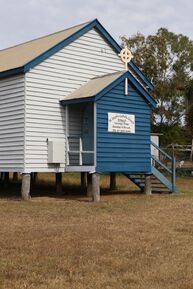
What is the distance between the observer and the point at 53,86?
18.9 meters

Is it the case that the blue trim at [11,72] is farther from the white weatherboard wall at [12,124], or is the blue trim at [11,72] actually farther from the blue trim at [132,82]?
the blue trim at [132,82]

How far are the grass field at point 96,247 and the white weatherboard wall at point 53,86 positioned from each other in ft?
11.3

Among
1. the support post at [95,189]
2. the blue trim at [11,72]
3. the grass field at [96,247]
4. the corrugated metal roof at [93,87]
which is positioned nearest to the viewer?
the grass field at [96,247]

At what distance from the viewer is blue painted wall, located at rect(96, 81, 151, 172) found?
59.9 feet

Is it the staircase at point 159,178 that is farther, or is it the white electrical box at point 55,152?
the staircase at point 159,178

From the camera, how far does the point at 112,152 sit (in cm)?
1866

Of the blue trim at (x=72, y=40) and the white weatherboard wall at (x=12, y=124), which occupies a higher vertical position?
the blue trim at (x=72, y=40)

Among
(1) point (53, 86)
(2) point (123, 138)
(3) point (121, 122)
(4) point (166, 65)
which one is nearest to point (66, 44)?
(1) point (53, 86)

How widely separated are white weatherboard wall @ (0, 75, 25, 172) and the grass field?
3.34 m

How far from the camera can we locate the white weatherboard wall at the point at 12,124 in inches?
712

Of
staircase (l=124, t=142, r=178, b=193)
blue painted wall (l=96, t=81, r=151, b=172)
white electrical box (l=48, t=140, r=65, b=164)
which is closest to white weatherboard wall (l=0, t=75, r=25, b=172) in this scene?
white electrical box (l=48, t=140, r=65, b=164)

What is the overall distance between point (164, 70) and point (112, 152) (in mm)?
38461

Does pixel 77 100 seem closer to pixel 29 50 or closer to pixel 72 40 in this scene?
pixel 72 40

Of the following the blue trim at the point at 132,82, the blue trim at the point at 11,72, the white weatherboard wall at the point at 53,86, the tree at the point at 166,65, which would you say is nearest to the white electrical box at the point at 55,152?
the white weatherboard wall at the point at 53,86
